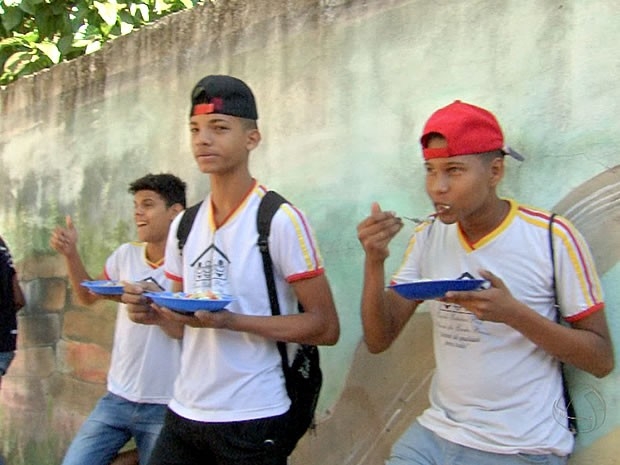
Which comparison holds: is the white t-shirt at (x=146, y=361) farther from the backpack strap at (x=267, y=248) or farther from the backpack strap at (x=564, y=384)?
the backpack strap at (x=564, y=384)

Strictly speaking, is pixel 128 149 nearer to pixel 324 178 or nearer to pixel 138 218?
pixel 138 218

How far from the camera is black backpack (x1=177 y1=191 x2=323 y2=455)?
8.66ft

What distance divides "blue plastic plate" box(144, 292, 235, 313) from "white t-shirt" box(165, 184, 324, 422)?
125 mm

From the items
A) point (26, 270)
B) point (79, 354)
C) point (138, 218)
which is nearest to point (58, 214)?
point (26, 270)

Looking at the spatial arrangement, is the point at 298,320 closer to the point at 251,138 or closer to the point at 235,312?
the point at 235,312

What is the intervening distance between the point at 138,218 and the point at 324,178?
82cm

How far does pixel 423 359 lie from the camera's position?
3.04 metres

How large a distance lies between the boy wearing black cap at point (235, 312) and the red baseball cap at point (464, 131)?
0.55 meters

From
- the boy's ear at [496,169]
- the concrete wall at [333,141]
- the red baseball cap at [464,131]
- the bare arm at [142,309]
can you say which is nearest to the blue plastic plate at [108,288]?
the bare arm at [142,309]

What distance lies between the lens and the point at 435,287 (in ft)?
7.20

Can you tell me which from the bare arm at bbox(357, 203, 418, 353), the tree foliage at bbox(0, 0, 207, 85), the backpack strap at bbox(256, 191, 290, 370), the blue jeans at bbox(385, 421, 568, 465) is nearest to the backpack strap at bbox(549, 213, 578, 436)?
the blue jeans at bbox(385, 421, 568, 465)

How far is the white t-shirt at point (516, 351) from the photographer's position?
2.30 m

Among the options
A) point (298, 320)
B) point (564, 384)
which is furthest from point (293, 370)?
point (564, 384)

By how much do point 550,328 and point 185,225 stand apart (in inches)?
50.7
